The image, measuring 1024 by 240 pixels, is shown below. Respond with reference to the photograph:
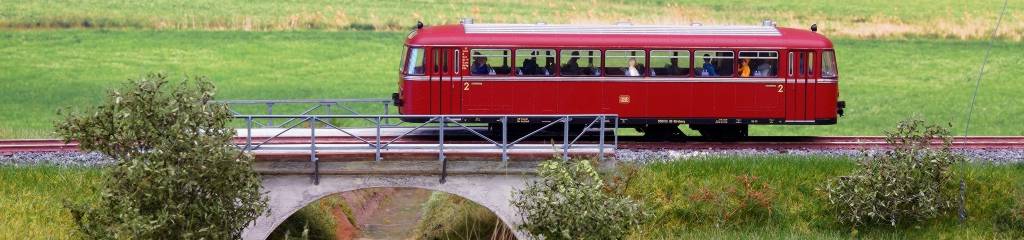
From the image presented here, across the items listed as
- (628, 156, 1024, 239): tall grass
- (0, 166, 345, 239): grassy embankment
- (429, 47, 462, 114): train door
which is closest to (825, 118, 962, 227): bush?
(628, 156, 1024, 239): tall grass

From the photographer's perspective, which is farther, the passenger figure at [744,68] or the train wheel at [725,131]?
→ the train wheel at [725,131]

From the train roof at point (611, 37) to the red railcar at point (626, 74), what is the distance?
19mm

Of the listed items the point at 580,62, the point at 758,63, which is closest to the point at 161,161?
the point at 580,62

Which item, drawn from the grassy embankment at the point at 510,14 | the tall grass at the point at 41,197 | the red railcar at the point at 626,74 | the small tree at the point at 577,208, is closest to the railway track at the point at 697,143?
the red railcar at the point at 626,74

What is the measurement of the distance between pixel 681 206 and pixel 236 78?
24561mm

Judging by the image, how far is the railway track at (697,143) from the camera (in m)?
29.3

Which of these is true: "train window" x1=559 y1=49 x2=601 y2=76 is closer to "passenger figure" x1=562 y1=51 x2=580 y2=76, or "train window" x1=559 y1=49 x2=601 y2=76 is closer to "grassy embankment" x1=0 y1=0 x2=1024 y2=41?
"passenger figure" x1=562 y1=51 x2=580 y2=76

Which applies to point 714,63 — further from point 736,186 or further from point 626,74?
point 736,186

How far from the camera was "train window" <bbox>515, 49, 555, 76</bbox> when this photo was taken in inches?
1201

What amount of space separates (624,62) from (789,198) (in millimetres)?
4697

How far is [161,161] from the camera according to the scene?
73.7ft

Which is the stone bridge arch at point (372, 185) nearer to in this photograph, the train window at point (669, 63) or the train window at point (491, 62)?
the train window at point (491, 62)

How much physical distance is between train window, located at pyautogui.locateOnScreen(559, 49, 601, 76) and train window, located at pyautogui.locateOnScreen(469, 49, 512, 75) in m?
1.06

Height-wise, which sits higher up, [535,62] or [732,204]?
Answer: [535,62]
